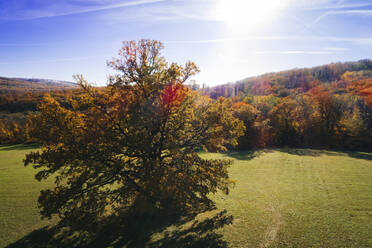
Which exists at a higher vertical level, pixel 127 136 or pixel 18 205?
pixel 127 136

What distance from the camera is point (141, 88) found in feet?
40.4

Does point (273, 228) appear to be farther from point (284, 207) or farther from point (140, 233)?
point (140, 233)

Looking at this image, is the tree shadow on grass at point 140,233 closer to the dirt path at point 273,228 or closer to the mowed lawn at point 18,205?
the mowed lawn at point 18,205

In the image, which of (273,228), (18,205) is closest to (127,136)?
(273,228)

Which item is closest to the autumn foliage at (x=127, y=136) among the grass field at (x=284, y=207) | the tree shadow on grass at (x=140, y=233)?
the tree shadow on grass at (x=140, y=233)

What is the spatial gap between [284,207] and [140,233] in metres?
11.1

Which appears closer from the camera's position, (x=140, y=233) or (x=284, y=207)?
(x=140, y=233)

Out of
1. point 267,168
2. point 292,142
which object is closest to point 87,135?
point 267,168

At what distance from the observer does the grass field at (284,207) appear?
11.3m

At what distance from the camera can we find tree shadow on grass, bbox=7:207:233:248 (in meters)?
11.5

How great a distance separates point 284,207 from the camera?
15.8 m

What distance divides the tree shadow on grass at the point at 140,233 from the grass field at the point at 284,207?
1.19ft

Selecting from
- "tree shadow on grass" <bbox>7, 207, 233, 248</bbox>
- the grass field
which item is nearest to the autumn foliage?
"tree shadow on grass" <bbox>7, 207, 233, 248</bbox>

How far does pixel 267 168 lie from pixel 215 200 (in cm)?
1651
